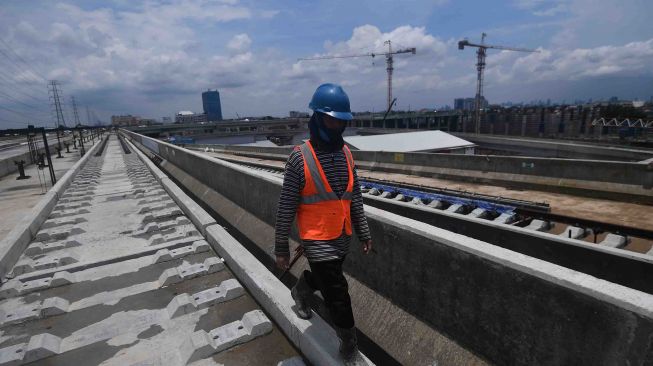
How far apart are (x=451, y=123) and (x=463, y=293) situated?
→ 145558 millimetres

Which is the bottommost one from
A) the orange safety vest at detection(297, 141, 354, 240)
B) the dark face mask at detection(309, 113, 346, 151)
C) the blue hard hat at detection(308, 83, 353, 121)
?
the orange safety vest at detection(297, 141, 354, 240)

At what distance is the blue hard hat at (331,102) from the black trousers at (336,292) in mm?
1144

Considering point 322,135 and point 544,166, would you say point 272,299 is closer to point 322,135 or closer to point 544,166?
point 322,135

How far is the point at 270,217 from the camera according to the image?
5.43m

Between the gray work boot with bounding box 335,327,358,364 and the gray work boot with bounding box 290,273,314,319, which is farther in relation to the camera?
the gray work boot with bounding box 290,273,314,319

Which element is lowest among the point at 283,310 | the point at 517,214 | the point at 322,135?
the point at 517,214

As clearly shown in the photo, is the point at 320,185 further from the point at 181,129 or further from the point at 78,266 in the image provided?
the point at 181,129

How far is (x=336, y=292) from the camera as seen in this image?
2.68 meters

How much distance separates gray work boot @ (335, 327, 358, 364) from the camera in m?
2.67

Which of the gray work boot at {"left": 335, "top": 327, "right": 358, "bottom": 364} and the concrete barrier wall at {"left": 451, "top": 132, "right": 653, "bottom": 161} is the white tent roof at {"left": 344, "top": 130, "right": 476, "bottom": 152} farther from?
the gray work boot at {"left": 335, "top": 327, "right": 358, "bottom": 364}

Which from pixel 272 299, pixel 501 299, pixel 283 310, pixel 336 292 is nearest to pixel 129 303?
pixel 272 299

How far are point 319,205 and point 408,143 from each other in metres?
30.3

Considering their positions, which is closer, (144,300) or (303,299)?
(303,299)

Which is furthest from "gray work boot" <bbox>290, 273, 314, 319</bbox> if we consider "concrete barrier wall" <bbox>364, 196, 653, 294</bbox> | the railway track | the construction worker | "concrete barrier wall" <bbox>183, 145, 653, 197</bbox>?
"concrete barrier wall" <bbox>183, 145, 653, 197</bbox>
